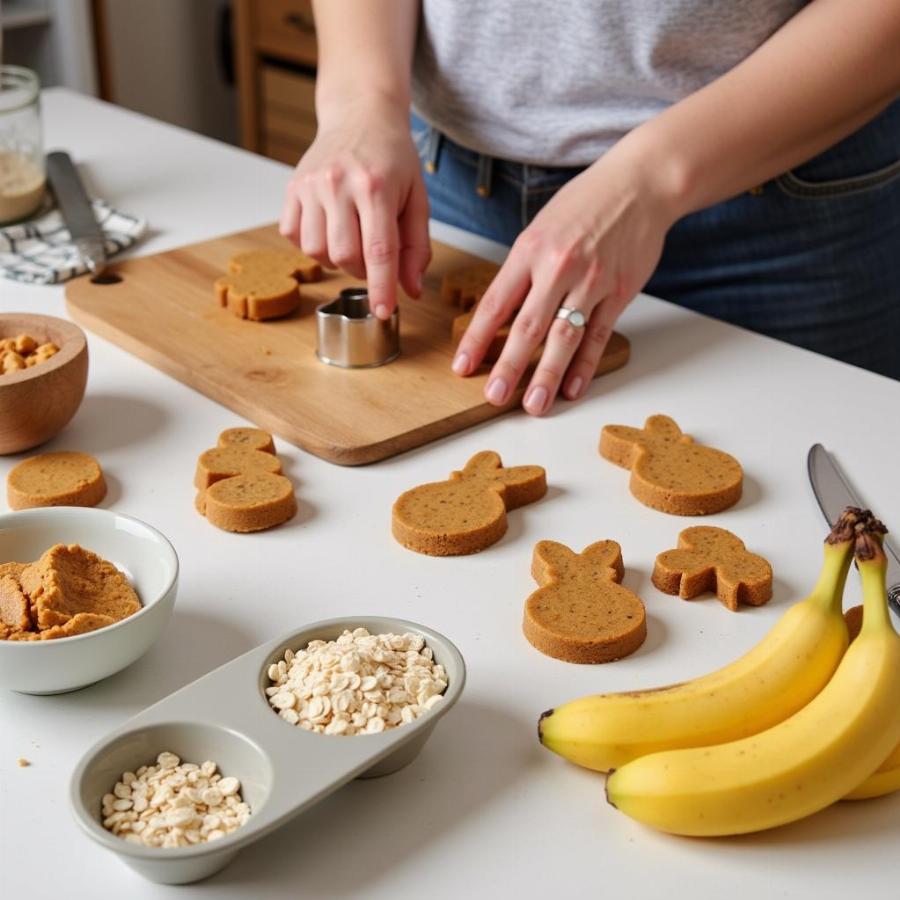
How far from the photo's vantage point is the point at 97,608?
0.85 metres

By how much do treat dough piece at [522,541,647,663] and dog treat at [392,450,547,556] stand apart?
57mm

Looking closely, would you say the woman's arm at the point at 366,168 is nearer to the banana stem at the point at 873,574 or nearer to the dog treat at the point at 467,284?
the dog treat at the point at 467,284

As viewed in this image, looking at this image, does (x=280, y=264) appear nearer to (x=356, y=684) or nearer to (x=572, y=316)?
(x=572, y=316)

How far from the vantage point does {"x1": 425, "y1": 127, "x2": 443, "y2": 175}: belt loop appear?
171 centimetres

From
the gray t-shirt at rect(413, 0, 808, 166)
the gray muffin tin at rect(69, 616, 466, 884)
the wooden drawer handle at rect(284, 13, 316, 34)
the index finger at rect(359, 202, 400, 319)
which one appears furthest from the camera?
the wooden drawer handle at rect(284, 13, 316, 34)

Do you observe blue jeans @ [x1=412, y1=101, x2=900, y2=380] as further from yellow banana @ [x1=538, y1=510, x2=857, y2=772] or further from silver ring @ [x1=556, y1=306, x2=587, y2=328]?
yellow banana @ [x1=538, y1=510, x2=857, y2=772]

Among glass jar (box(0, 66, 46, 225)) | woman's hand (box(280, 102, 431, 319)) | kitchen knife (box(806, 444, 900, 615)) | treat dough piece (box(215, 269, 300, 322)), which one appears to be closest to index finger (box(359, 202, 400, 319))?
woman's hand (box(280, 102, 431, 319))

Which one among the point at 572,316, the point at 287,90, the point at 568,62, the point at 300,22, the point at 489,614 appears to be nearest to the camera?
the point at 489,614

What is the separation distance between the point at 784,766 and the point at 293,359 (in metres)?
0.75

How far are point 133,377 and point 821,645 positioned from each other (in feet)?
2.63

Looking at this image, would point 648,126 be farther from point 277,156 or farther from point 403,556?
point 277,156

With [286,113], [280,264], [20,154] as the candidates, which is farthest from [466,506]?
[286,113]

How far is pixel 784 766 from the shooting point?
2.31 feet

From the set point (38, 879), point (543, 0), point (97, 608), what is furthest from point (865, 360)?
point (38, 879)
